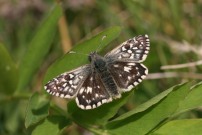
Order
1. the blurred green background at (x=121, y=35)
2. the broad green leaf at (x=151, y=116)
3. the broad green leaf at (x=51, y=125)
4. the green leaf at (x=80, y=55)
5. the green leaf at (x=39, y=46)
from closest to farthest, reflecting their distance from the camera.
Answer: the broad green leaf at (x=151, y=116) < the broad green leaf at (x=51, y=125) < the green leaf at (x=80, y=55) < the green leaf at (x=39, y=46) < the blurred green background at (x=121, y=35)

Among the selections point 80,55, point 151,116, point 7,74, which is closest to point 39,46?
point 7,74

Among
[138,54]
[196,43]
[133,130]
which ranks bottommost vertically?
[196,43]

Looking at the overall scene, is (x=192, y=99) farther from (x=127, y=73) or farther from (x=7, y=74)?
(x=7, y=74)

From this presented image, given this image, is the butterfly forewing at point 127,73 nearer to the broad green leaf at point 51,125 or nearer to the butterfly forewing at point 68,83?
the butterfly forewing at point 68,83

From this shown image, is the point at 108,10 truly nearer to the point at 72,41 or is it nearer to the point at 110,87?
the point at 72,41

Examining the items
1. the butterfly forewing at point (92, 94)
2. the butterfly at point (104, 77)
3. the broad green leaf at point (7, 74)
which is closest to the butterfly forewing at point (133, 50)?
the butterfly at point (104, 77)

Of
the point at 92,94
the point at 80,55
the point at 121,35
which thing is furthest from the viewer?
the point at 121,35

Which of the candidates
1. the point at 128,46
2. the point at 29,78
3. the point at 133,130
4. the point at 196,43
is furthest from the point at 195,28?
the point at 133,130
